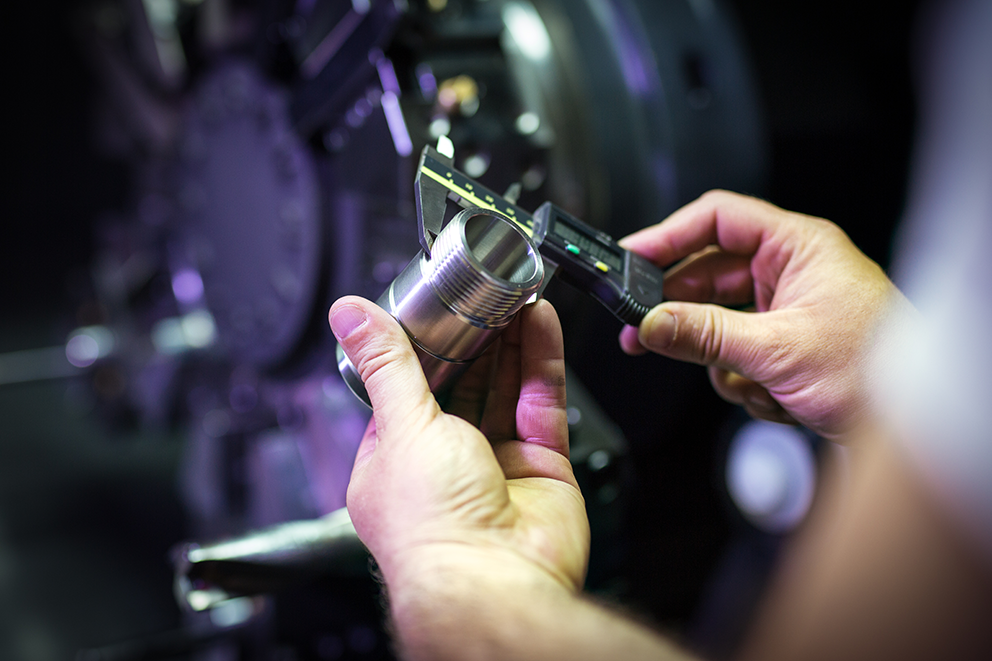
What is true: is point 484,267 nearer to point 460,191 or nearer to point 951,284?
point 460,191

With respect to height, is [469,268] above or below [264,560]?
above

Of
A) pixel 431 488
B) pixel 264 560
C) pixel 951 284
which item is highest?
pixel 951 284

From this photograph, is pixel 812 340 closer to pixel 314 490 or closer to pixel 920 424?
pixel 920 424

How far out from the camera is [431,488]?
38 centimetres

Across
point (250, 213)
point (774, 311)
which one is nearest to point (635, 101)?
point (774, 311)

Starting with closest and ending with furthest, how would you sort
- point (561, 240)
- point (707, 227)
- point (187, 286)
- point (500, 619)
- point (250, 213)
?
point (500, 619), point (561, 240), point (707, 227), point (250, 213), point (187, 286)

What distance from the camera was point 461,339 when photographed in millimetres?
401

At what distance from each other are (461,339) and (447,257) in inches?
2.3

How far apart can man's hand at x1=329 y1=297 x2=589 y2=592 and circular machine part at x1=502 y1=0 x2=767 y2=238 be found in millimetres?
289

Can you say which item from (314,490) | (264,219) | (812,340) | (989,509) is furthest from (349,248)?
(989,509)

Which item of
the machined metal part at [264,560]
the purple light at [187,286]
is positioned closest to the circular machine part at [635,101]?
the machined metal part at [264,560]

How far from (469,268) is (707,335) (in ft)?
0.85

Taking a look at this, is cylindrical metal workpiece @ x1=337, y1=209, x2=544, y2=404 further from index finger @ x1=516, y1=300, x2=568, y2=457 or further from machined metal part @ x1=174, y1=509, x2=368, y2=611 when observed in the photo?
machined metal part @ x1=174, y1=509, x2=368, y2=611

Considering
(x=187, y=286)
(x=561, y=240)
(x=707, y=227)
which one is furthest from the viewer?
(x=187, y=286)
